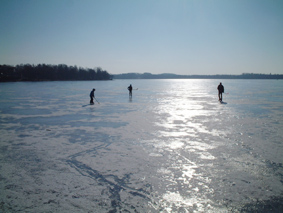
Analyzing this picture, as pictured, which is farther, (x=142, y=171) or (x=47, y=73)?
(x=47, y=73)

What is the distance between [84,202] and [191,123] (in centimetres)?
643

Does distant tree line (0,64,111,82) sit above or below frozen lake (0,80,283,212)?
above

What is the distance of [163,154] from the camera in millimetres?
4922

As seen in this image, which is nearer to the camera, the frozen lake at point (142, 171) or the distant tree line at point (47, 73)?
the frozen lake at point (142, 171)

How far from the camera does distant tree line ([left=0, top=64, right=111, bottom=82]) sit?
317 feet

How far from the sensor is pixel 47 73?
115312 mm

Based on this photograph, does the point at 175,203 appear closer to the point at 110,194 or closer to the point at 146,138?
the point at 110,194

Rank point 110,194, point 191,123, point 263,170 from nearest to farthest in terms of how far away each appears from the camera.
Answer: point 110,194 → point 263,170 → point 191,123

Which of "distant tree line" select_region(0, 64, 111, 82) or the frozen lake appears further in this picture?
"distant tree line" select_region(0, 64, 111, 82)

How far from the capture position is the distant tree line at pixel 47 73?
96.6 metres

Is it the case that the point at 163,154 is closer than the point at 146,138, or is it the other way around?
the point at 163,154

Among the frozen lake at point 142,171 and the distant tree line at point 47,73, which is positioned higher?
the distant tree line at point 47,73

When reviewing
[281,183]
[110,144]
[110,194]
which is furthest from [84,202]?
[281,183]

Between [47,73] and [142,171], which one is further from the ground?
[47,73]
